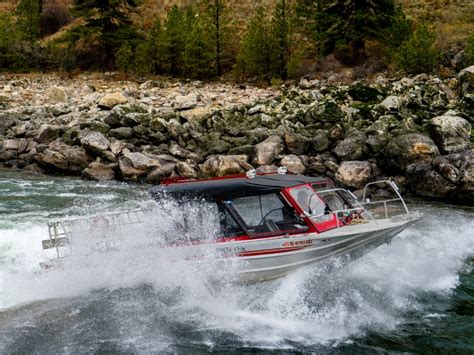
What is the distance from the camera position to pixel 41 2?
64.6 meters

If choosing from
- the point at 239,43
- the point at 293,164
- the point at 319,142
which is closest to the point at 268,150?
the point at 293,164

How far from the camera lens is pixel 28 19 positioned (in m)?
53.8

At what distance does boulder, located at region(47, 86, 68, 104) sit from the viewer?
34425mm

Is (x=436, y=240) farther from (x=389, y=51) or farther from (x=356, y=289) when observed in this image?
(x=389, y=51)

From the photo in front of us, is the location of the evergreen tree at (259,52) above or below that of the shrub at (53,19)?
below

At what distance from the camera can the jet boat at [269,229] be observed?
9562 mm

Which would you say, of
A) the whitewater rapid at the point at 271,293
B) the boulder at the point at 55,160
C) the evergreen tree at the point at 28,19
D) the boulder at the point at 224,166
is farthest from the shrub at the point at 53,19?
the whitewater rapid at the point at 271,293

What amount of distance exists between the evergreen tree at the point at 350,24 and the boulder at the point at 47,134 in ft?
76.0

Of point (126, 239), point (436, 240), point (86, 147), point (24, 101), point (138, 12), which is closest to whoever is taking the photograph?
point (126, 239)

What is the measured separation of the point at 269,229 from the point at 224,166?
11.3 meters

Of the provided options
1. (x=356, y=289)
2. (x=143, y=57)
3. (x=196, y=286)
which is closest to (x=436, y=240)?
(x=356, y=289)

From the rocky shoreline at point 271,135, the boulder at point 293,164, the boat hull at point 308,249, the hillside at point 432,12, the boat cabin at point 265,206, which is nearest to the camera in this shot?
the boat hull at point 308,249

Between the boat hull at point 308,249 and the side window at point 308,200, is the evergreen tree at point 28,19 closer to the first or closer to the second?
the side window at point 308,200

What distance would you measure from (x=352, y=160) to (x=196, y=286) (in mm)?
13265
